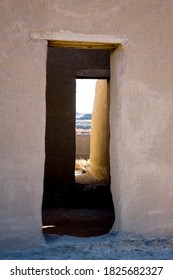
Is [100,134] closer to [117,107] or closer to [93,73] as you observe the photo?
[93,73]

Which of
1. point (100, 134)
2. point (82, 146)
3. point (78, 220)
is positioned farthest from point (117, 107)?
point (82, 146)

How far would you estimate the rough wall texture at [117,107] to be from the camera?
13.6 ft

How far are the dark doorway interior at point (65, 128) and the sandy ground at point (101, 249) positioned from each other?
160 inches

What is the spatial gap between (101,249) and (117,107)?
166 cm

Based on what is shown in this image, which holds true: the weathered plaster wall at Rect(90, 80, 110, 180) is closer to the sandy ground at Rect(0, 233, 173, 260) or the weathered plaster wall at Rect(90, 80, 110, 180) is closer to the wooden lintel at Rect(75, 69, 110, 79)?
the wooden lintel at Rect(75, 69, 110, 79)

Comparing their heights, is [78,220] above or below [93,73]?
below

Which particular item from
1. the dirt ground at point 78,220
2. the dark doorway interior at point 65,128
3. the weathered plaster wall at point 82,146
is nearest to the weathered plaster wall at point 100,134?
the dark doorway interior at point 65,128

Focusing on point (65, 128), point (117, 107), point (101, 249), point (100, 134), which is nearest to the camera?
point (101, 249)

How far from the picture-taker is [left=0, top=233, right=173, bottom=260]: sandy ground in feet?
12.9

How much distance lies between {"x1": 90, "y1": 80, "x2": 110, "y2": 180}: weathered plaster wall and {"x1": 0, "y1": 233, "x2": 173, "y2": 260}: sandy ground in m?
5.05

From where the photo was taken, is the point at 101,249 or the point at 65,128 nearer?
the point at 101,249

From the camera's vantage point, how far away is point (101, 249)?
4172 mm

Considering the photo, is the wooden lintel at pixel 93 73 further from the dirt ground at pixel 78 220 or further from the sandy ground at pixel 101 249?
the sandy ground at pixel 101 249

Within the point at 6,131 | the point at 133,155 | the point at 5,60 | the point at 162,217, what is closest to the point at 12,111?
the point at 6,131
